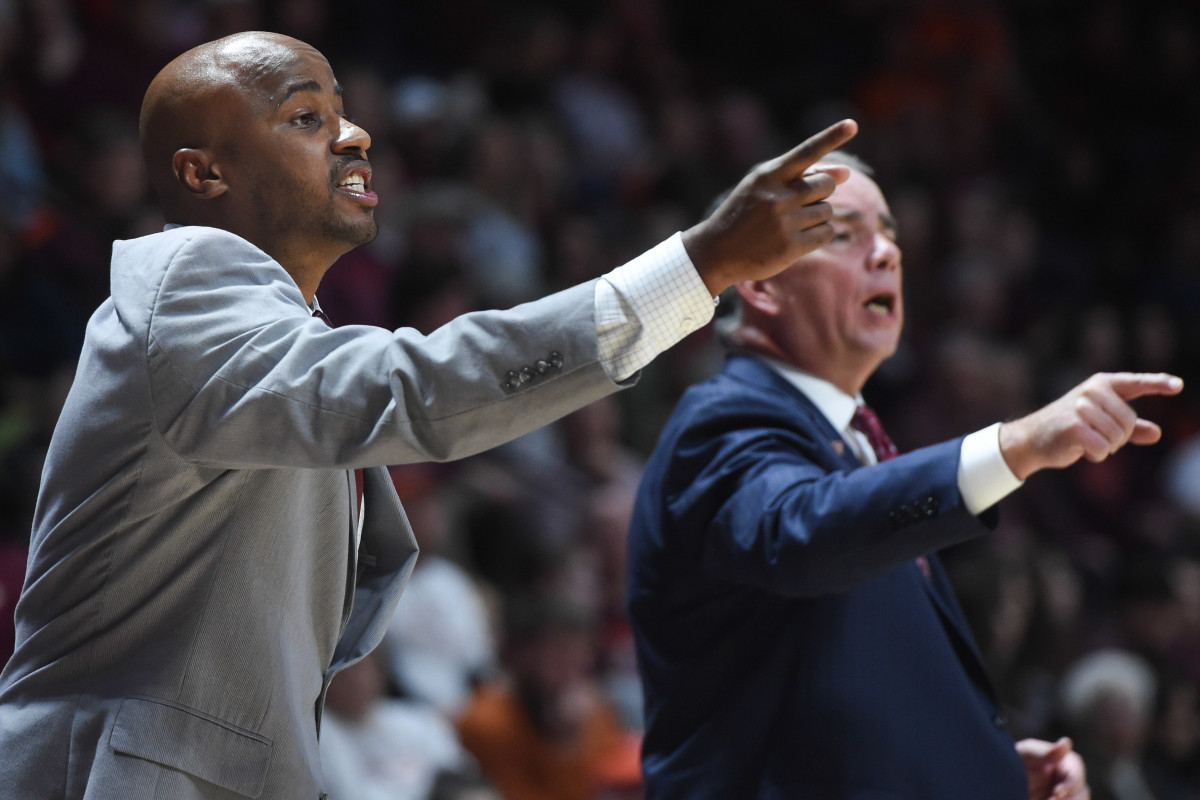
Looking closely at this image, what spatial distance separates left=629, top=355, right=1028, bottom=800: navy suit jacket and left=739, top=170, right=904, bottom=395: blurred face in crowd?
0.39ft

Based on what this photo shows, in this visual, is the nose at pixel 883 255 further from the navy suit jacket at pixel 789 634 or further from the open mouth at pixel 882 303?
the navy suit jacket at pixel 789 634

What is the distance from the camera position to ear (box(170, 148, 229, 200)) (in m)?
1.98

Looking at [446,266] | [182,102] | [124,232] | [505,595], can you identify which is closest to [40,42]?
[124,232]

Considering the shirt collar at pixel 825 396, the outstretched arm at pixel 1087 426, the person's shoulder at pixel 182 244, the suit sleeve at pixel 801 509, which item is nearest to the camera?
the person's shoulder at pixel 182 244

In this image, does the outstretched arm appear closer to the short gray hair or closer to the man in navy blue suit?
the man in navy blue suit

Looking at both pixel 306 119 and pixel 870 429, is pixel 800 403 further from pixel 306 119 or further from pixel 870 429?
pixel 306 119

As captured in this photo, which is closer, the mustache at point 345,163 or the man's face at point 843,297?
the mustache at point 345,163

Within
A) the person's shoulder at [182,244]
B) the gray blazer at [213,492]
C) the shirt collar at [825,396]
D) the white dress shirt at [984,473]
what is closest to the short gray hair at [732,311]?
the shirt collar at [825,396]

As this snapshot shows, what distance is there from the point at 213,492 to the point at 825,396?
1.21 metres

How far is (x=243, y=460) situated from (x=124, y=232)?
368 cm

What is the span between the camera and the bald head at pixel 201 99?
198cm

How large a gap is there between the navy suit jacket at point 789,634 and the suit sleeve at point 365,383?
0.65 meters

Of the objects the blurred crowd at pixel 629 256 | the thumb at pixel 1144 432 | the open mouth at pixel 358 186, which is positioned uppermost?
the open mouth at pixel 358 186

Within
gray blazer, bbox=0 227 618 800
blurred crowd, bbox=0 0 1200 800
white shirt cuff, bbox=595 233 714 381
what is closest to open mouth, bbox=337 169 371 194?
gray blazer, bbox=0 227 618 800
